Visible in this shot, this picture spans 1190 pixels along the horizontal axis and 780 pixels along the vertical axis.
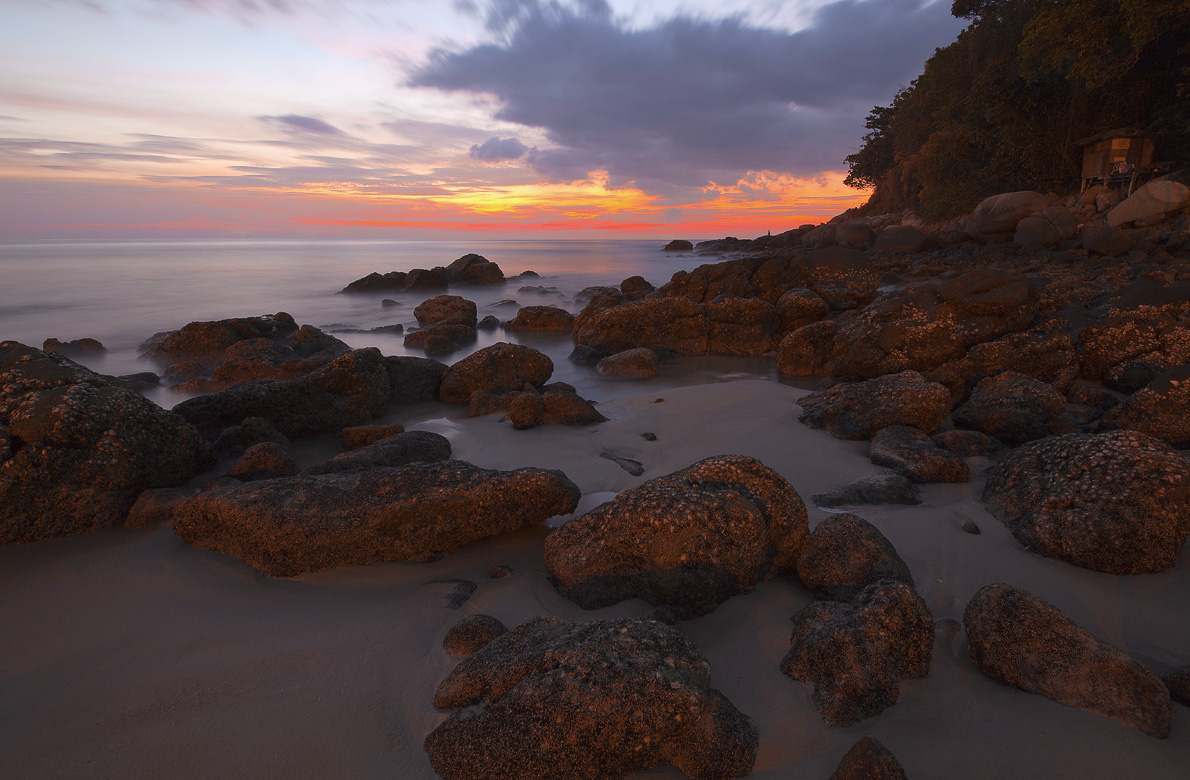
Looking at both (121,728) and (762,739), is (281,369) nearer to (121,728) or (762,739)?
(121,728)

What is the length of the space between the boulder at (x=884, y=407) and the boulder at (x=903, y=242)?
2076cm

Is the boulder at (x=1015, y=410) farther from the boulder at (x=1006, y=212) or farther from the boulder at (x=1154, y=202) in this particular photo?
the boulder at (x=1006, y=212)

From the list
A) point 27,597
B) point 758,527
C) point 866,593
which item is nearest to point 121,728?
point 27,597

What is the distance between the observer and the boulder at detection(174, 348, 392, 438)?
5.61m

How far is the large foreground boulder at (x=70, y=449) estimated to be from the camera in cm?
361

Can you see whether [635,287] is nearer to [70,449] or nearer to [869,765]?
[70,449]

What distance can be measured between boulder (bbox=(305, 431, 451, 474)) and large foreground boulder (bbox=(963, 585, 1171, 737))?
390 centimetres

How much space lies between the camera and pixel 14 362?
4.14 metres

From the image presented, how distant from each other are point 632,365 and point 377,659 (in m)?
7.06

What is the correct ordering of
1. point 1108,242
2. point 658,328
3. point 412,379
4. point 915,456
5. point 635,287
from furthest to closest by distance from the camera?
1. point 635,287
2. point 1108,242
3. point 658,328
4. point 412,379
5. point 915,456

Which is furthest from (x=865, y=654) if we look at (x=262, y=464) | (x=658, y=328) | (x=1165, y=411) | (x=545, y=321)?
(x=545, y=321)

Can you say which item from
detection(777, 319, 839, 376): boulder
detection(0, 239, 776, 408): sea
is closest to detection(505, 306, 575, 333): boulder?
detection(0, 239, 776, 408): sea

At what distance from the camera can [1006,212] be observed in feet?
70.4

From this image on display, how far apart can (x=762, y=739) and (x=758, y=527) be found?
105 centimetres
